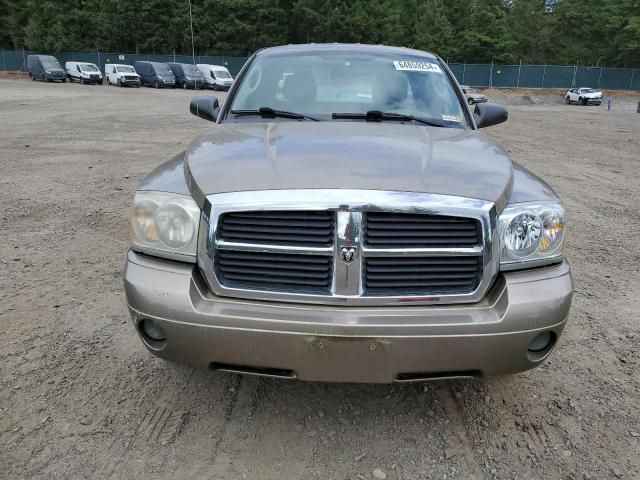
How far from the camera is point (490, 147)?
290cm

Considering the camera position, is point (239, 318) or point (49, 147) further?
point (49, 147)

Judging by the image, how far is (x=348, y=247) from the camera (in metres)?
2.15

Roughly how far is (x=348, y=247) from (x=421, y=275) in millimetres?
344

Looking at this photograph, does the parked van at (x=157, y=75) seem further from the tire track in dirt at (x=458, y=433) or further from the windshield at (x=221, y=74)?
the tire track in dirt at (x=458, y=433)

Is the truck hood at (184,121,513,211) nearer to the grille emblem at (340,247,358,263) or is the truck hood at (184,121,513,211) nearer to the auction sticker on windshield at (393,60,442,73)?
the grille emblem at (340,247,358,263)

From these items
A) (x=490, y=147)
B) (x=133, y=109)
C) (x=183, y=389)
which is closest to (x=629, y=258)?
(x=490, y=147)

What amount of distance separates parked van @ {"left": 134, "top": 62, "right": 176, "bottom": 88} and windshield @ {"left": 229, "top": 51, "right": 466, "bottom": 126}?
4096 cm

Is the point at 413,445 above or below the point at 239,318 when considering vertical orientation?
below

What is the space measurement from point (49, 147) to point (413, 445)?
10.3 m

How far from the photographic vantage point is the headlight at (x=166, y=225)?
2299mm

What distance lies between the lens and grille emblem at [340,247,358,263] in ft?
7.07

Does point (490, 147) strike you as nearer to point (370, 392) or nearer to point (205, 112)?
point (370, 392)

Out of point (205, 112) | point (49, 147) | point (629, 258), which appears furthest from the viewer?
point (49, 147)

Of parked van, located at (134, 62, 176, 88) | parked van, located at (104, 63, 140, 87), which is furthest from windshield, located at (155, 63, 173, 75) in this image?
parked van, located at (104, 63, 140, 87)
